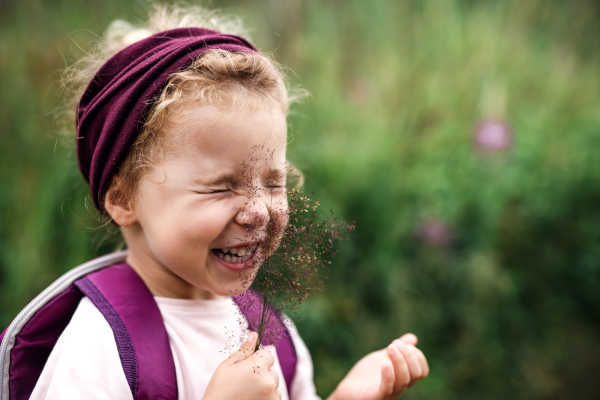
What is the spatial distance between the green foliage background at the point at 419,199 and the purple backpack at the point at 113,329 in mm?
1315

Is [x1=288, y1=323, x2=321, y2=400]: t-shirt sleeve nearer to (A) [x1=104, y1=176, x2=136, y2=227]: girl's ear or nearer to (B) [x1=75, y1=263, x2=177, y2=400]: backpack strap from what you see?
(B) [x1=75, y1=263, x2=177, y2=400]: backpack strap

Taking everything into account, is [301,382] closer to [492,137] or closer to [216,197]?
[216,197]

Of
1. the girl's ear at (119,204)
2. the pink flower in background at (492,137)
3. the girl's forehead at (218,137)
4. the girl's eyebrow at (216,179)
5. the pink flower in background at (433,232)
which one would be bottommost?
the pink flower in background at (433,232)

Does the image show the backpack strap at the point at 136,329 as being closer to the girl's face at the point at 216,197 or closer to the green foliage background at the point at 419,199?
the girl's face at the point at 216,197

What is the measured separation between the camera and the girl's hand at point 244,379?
4.16 feet

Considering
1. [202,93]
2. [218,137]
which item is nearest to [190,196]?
[218,137]

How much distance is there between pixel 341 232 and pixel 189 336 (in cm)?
60

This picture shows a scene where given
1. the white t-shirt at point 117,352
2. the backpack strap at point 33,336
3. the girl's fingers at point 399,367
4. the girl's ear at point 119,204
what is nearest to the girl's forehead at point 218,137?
the girl's ear at point 119,204

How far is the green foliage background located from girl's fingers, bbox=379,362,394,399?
4.45 ft

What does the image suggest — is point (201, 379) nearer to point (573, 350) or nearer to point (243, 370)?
point (243, 370)

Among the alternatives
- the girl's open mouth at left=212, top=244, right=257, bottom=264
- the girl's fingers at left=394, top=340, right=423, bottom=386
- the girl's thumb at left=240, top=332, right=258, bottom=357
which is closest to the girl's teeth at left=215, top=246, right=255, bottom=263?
the girl's open mouth at left=212, top=244, right=257, bottom=264

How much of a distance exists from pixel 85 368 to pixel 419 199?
2677mm

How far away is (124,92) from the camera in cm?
147

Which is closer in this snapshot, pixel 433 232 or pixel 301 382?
pixel 301 382
